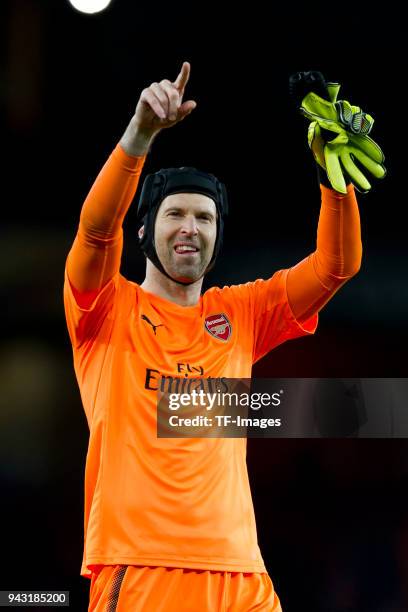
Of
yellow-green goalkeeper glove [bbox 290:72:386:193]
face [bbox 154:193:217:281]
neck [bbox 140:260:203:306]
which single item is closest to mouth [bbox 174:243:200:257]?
face [bbox 154:193:217:281]

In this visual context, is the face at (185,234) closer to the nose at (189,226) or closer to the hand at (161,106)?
the nose at (189,226)

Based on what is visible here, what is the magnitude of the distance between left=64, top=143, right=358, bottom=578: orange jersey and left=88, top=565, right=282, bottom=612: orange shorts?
0.08ft

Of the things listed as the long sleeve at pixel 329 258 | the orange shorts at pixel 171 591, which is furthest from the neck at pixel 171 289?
the orange shorts at pixel 171 591

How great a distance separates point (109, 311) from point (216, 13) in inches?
79.6

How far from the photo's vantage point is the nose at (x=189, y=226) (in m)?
2.60

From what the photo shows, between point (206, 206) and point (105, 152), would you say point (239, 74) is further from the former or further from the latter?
point (206, 206)

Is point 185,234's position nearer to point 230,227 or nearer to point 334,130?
point 334,130

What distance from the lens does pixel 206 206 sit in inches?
105

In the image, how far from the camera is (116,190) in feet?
7.51

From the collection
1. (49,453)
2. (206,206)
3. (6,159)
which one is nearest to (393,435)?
(49,453)

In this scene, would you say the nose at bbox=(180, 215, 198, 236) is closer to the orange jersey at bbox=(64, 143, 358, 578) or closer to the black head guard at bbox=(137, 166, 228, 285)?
the black head guard at bbox=(137, 166, 228, 285)

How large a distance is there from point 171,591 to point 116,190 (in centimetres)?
98

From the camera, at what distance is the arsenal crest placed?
2.61 metres

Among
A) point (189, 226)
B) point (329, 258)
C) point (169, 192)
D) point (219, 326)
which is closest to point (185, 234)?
point (189, 226)
